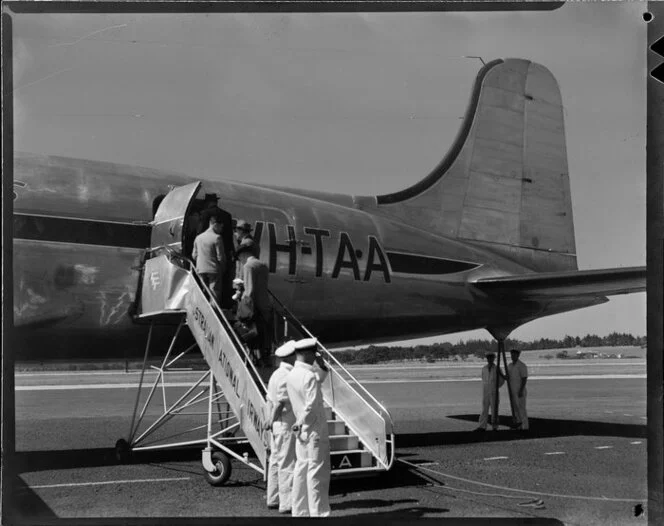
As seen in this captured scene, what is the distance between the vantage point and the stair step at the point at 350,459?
8.38 m

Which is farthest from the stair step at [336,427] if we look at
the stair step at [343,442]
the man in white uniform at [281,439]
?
the man in white uniform at [281,439]

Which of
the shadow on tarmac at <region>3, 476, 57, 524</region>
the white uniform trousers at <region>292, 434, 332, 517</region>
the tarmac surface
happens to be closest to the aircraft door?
the tarmac surface

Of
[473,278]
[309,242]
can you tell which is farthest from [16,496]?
[473,278]

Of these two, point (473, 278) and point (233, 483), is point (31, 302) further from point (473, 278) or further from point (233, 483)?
point (473, 278)

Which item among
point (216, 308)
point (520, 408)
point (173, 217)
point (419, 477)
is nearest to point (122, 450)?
point (216, 308)

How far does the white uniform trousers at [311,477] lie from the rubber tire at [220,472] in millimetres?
1984

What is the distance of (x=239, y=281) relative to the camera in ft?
31.7

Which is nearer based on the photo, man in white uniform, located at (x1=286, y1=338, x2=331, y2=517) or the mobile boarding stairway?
man in white uniform, located at (x1=286, y1=338, x2=331, y2=517)

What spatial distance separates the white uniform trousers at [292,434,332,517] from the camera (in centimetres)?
686

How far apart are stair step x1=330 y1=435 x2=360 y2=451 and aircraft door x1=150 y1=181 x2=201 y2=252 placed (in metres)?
3.23

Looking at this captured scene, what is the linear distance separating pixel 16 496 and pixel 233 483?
2.33 metres

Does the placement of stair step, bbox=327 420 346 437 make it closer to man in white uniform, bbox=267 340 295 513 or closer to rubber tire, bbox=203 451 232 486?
rubber tire, bbox=203 451 232 486

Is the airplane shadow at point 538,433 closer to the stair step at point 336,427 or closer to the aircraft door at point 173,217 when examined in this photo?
the stair step at point 336,427

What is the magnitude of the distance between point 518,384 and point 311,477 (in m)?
7.57
